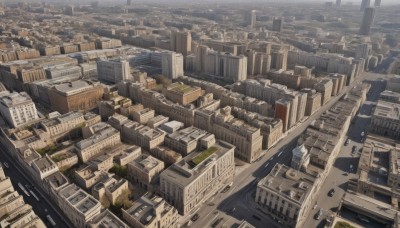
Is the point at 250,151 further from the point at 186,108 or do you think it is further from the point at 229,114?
the point at 186,108

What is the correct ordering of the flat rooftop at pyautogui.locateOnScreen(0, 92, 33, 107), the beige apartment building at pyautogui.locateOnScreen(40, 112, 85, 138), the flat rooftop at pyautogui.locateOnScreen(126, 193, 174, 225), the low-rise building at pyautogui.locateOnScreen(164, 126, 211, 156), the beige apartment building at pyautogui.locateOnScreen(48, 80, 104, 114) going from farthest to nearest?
the beige apartment building at pyautogui.locateOnScreen(48, 80, 104, 114) → the flat rooftop at pyautogui.locateOnScreen(0, 92, 33, 107) → the beige apartment building at pyautogui.locateOnScreen(40, 112, 85, 138) → the low-rise building at pyautogui.locateOnScreen(164, 126, 211, 156) → the flat rooftop at pyautogui.locateOnScreen(126, 193, 174, 225)

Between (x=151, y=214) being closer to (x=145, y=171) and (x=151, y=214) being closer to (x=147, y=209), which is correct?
(x=147, y=209)

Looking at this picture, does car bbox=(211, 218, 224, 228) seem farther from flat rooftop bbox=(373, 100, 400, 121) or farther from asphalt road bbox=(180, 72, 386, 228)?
flat rooftop bbox=(373, 100, 400, 121)

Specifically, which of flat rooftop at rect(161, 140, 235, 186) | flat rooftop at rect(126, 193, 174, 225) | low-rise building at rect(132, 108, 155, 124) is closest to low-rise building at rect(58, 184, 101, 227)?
flat rooftop at rect(126, 193, 174, 225)

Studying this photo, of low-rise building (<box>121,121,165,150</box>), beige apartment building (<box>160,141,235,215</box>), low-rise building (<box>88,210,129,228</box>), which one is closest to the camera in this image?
low-rise building (<box>88,210,129,228</box>)


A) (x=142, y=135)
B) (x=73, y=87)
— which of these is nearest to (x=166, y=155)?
(x=142, y=135)

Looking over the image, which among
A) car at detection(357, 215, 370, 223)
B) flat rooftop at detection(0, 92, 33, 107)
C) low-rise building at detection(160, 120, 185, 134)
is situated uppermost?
flat rooftop at detection(0, 92, 33, 107)
